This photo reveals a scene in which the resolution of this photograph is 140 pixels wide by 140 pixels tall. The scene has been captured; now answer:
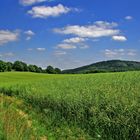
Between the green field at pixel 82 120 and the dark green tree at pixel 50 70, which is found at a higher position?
the dark green tree at pixel 50 70

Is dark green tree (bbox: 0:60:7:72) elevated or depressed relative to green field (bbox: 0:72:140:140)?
elevated

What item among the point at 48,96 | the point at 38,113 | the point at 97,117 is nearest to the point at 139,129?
the point at 97,117

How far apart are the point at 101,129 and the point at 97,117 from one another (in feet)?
2.77

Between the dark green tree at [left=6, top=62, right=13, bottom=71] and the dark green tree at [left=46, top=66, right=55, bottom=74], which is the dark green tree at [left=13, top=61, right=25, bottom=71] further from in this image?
the dark green tree at [left=46, top=66, right=55, bottom=74]

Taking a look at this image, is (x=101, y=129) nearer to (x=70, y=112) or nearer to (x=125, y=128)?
(x=125, y=128)

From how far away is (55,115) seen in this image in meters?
18.6

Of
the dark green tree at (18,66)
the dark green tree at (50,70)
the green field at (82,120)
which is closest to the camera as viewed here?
the green field at (82,120)

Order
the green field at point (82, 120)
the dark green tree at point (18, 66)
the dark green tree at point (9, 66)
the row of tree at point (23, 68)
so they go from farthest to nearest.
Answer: the dark green tree at point (18, 66) < the row of tree at point (23, 68) < the dark green tree at point (9, 66) < the green field at point (82, 120)

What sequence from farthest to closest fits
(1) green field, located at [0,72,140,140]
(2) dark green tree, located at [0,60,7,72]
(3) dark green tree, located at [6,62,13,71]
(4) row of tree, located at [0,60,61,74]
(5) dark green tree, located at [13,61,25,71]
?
(5) dark green tree, located at [13,61,25,71] < (4) row of tree, located at [0,60,61,74] < (3) dark green tree, located at [6,62,13,71] < (2) dark green tree, located at [0,60,7,72] < (1) green field, located at [0,72,140,140]

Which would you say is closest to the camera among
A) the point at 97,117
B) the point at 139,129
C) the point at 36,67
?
the point at 139,129

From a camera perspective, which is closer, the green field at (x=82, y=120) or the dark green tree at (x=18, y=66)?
the green field at (x=82, y=120)

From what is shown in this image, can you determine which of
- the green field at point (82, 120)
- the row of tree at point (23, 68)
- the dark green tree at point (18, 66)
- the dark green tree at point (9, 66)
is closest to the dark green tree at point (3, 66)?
the row of tree at point (23, 68)

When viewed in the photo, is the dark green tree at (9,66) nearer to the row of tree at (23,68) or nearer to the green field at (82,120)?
the row of tree at (23,68)

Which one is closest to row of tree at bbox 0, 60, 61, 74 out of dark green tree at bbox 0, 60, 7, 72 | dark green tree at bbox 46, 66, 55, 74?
dark green tree at bbox 46, 66, 55, 74
